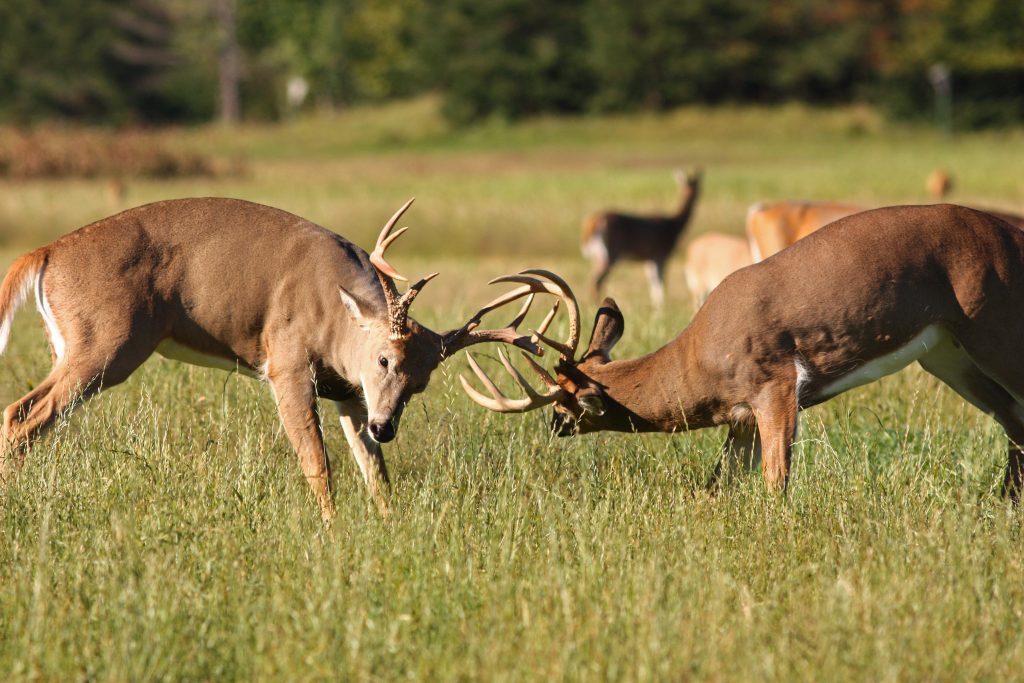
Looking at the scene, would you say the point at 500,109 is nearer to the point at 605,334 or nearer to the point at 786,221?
the point at 786,221

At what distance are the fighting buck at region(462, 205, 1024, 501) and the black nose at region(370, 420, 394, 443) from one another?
0.45 meters

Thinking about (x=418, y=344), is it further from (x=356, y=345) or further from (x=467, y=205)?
(x=467, y=205)

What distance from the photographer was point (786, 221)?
1077cm

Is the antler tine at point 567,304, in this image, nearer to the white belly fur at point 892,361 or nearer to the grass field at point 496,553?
the grass field at point 496,553

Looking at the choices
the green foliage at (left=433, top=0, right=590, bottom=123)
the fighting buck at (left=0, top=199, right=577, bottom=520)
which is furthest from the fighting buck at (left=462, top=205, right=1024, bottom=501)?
the green foliage at (left=433, top=0, right=590, bottom=123)

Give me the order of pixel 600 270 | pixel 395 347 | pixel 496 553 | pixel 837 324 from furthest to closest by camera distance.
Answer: pixel 600 270
pixel 837 324
pixel 395 347
pixel 496 553

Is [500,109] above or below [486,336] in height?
below

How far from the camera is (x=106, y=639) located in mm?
4285

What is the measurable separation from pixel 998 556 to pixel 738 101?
4694cm

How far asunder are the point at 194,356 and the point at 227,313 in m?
0.30

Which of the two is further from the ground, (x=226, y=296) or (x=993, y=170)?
(x=226, y=296)

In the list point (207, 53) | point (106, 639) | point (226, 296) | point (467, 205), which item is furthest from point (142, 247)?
point (207, 53)

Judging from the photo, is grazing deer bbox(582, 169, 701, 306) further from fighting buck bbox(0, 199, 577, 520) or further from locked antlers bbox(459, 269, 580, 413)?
fighting buck bbox(0, 199, 577, 520)

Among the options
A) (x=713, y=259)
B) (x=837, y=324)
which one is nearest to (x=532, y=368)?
(x=837, y=324)
